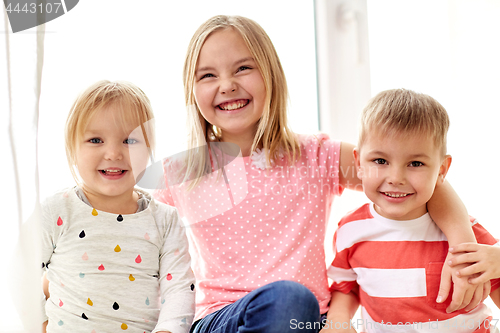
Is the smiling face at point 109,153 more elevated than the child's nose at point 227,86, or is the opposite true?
the child's nose at point 227,86

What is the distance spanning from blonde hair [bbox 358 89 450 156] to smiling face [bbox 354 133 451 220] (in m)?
0.01

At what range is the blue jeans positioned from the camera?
0.74 metres

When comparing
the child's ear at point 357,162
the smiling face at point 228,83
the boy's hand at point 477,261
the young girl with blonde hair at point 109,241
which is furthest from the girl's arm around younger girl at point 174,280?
the boy's hand at point 477,261

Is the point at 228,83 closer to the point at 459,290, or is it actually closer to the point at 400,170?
the point at 400,170

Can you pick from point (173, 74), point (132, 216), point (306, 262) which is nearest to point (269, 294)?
point (306, 262)

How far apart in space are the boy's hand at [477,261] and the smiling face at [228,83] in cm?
53

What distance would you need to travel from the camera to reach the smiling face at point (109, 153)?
0.90m

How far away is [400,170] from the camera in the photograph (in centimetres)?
89

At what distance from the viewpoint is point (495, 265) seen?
0.87 m

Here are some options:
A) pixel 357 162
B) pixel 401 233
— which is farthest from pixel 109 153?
pixel 401 233

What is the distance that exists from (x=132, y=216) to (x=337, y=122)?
68cm

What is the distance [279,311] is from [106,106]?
1.78 feet

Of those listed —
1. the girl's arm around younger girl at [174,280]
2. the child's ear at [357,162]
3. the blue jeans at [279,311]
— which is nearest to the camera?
the blue jeans at [279,311]

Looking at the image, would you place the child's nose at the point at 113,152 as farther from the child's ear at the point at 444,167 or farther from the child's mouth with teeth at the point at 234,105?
the child's ear at the point at 444,167
